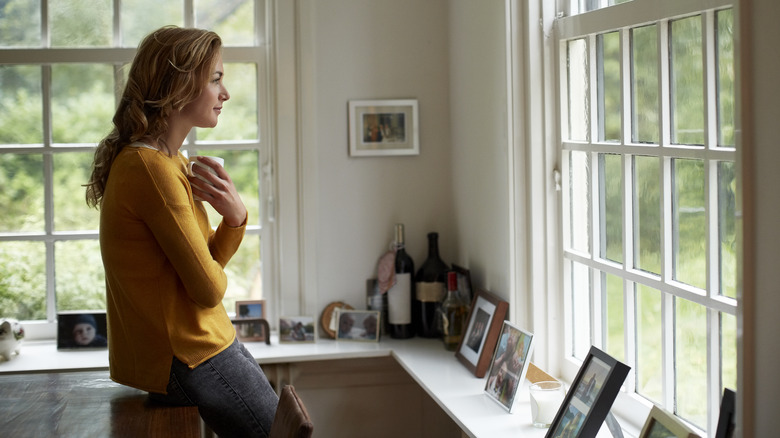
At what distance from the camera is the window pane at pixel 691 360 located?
6.33 feet

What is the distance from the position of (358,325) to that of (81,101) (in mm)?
1339

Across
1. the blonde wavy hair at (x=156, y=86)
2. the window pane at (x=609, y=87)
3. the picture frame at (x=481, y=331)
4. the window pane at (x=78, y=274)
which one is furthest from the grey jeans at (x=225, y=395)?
the window pane at (x=78, y=274)

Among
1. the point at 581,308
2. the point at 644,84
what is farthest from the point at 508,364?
the point at 644,84

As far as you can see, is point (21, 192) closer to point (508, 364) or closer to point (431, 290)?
point (431, 290)

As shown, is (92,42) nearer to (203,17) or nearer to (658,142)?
(203,17)

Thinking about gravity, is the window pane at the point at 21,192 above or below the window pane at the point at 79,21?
below

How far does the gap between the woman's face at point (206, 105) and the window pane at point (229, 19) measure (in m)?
1.06

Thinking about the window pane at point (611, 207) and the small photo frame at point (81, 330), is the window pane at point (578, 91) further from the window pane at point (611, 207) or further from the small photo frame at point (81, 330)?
the small photo frame at point (81, 330)

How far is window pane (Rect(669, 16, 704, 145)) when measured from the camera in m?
1.87

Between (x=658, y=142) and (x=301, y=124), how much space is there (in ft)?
5.03

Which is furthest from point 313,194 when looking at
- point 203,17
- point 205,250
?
point 205,250

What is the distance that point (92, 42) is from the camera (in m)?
3.24

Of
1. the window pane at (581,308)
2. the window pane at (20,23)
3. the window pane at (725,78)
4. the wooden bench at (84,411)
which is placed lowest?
the wooden bench at (84,411)

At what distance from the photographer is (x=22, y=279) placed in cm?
327
